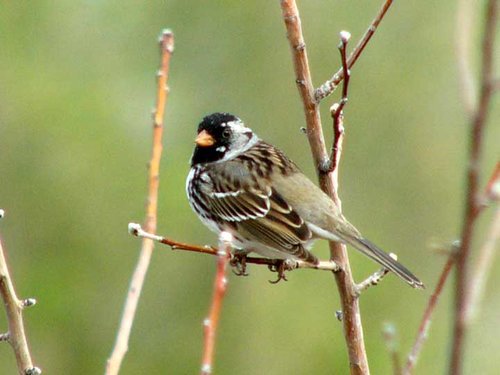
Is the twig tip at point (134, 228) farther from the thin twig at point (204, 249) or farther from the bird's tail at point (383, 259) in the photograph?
the bird's tail at point (383, 259)

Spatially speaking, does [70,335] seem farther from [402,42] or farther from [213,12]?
[402,42]

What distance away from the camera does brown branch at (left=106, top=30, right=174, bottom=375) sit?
2613 millimetres

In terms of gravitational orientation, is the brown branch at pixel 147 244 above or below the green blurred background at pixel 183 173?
below

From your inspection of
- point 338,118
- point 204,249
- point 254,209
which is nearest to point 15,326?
point 204,249

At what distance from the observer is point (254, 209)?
5.04m

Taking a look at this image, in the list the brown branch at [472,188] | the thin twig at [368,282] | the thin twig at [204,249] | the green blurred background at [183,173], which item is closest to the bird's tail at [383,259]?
the thin twig at [368,282]

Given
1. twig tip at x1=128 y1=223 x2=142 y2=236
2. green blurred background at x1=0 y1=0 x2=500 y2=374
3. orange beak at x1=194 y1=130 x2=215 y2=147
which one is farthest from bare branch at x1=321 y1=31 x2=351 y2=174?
green blurred background at x1=0 y1=0 x2=500 y2=374

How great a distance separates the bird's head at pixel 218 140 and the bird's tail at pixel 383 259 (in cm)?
129

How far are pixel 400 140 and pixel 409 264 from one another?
1343 millimetres

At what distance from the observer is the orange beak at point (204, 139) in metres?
5.44

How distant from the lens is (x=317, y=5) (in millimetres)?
9516

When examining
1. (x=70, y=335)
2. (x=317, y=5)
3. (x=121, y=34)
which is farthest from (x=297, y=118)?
(x=70, y=335)

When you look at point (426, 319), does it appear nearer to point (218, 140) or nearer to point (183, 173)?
point (218, 140)

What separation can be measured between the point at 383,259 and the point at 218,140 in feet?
5.43
